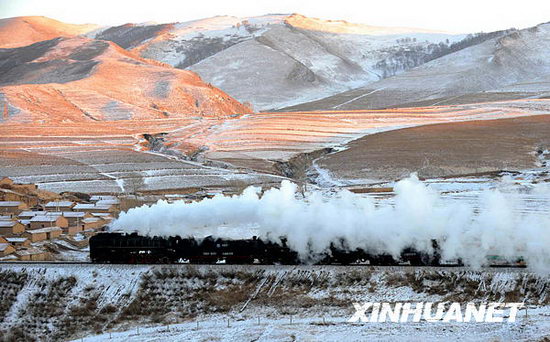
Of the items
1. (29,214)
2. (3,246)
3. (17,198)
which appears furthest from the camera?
(17,198)

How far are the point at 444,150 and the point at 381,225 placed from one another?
80109 millimetres

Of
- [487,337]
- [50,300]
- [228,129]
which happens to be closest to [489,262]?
[487,337]

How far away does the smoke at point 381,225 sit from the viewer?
150 feet

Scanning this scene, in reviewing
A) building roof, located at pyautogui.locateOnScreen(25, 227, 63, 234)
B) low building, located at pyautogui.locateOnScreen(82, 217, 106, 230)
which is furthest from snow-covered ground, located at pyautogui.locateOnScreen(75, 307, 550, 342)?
low building, located at pyautogui.locateOnScreen(82, 217, 106, 230)

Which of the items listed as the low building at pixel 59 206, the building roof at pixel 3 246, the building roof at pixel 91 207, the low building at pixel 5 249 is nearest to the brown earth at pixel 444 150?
the building roof at pixel 91 207

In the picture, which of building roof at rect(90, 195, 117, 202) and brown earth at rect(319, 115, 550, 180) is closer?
building roof at rect(90, 195, 117, 202)

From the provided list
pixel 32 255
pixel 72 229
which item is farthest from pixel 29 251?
pixel 72 229

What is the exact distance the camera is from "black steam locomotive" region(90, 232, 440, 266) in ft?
155

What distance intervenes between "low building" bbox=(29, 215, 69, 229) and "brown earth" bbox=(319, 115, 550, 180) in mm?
43777

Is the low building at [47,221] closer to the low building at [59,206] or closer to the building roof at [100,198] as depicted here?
the low building at [59,206]

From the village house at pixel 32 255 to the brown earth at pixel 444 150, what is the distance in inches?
2076

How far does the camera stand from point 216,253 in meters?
49.8

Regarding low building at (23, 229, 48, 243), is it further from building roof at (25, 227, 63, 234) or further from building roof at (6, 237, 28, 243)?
building roof at (6, 237, 28, 243)

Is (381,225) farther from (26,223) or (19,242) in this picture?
(26,223)
